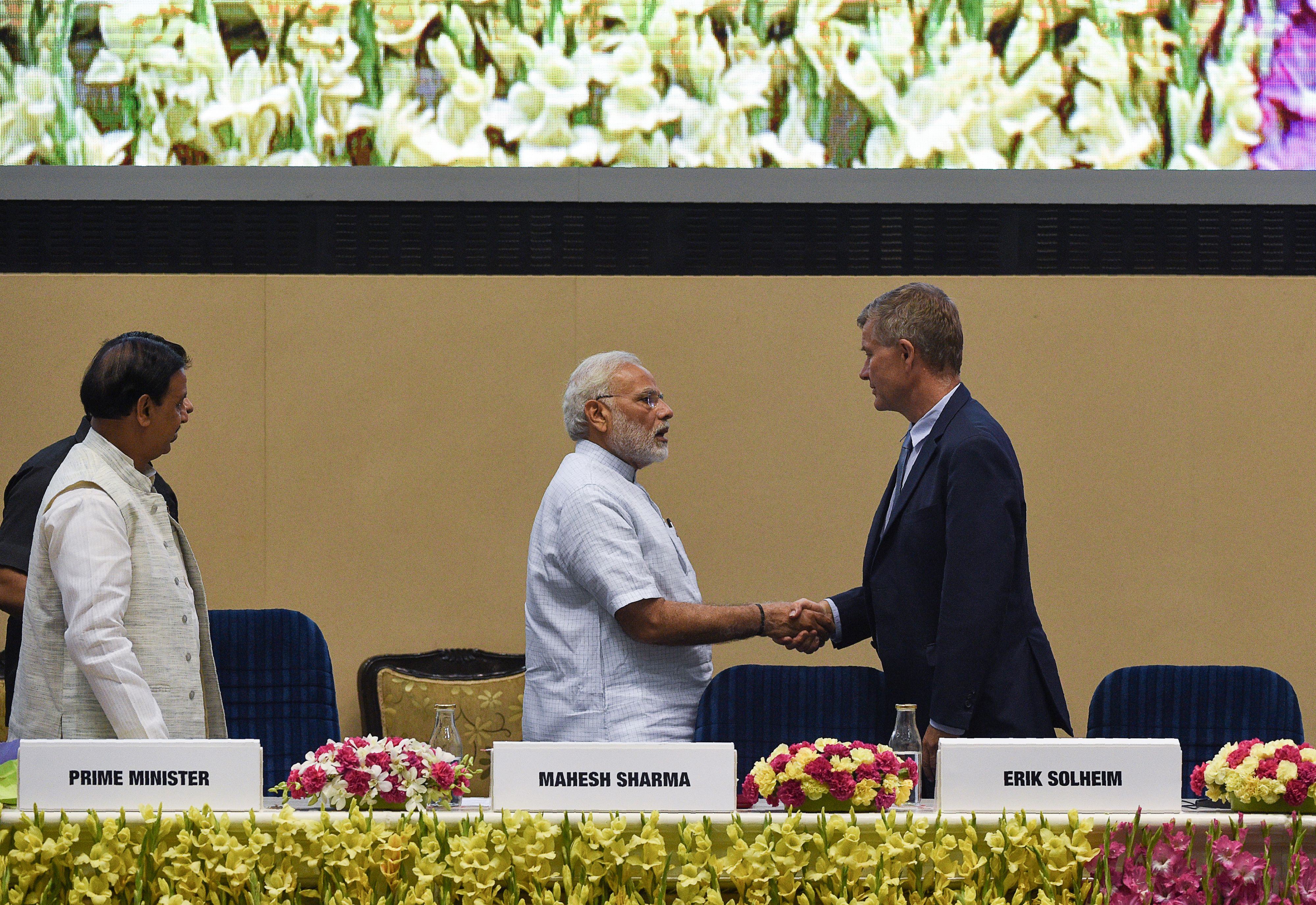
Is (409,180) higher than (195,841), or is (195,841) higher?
(409,180)

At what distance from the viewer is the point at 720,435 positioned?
164 inches

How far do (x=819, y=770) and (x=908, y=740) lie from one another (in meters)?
0.27

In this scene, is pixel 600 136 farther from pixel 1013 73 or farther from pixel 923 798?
pixel 923 798

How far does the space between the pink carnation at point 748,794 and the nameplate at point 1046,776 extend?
9.5 inches

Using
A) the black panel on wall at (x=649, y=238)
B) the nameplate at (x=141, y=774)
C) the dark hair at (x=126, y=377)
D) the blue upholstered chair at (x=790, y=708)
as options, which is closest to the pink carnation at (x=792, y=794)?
the nameplate at (x=141, y=774)

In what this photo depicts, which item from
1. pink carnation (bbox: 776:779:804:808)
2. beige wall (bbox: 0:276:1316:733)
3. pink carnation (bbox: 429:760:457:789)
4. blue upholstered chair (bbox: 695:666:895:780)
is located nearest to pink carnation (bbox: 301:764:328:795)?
pink carnation (bbox: 429:760:457:789)

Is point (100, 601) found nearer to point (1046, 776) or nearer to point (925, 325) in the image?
point (1046, 776)

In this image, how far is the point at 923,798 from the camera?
7.37 feet

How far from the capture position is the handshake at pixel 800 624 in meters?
2.68

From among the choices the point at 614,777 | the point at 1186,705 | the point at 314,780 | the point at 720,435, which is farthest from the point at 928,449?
the point at 720,435

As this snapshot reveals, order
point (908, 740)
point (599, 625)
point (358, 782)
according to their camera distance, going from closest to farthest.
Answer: point (358, 782)
point (908, 740)
point (599, 625)

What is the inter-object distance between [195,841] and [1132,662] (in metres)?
3.22

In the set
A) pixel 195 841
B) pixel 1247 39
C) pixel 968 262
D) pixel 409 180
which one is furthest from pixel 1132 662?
pixel 195 841

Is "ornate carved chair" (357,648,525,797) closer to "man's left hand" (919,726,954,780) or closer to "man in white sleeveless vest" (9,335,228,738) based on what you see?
"man in white sleeveless vest" (9,335,228,738)
